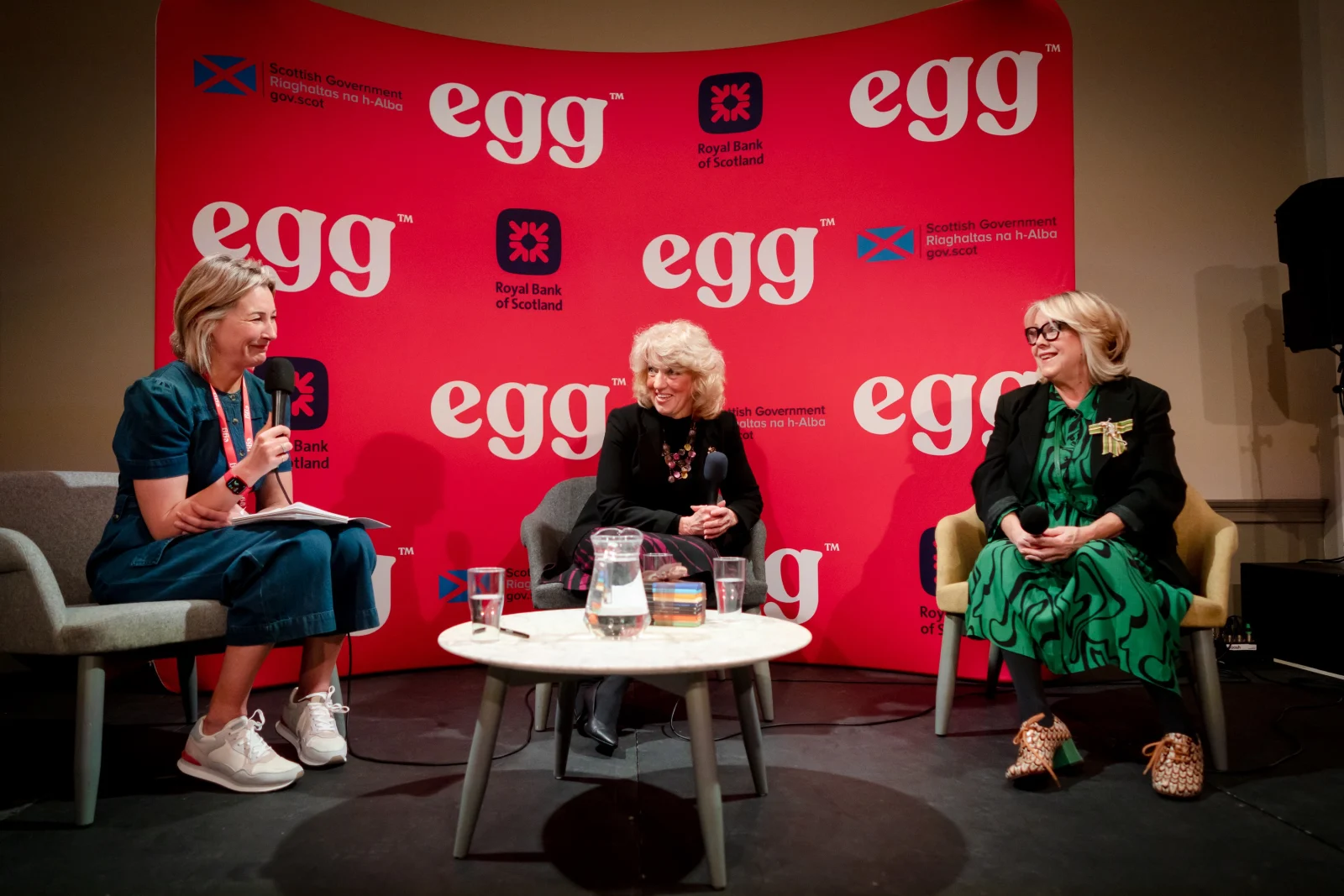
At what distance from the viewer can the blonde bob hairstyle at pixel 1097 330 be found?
2.56 meters

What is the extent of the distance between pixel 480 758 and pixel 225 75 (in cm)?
282

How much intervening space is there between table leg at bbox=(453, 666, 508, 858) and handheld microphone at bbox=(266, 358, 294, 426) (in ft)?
3.66

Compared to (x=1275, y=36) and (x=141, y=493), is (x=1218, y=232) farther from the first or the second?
(x=141, y=493)

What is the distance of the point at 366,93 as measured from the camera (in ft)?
11.3

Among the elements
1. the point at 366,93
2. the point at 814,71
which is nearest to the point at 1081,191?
the point at 814,71

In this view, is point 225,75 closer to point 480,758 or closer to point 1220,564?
point 480,758

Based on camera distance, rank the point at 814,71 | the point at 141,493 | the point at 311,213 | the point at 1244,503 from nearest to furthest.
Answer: the point at 141,493, the point at 311,213, the point at 814,71, the point at 1244,503

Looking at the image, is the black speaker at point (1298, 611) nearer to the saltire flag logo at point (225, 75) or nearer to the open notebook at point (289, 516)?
the open notebook at point (289, 516)

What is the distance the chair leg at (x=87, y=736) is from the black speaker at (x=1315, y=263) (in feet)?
14.1

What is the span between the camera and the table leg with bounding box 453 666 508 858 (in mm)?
1719

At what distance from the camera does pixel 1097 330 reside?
2.56 metres

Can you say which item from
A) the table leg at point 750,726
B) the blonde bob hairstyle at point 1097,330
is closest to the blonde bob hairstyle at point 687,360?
the blonde bob hairstyle at point 1097,330

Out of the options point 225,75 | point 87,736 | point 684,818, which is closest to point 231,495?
point 87,736

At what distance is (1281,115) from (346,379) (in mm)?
4428
